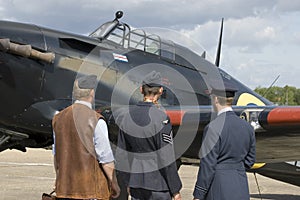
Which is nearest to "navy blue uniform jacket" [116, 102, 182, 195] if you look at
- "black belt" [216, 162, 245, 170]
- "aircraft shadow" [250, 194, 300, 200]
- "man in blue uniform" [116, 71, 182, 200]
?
"man in blue uniform" [116, 71, 182, 200]

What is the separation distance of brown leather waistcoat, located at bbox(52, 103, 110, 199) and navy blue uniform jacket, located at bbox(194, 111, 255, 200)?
0.84 metres

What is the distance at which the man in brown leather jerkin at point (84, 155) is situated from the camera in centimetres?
387

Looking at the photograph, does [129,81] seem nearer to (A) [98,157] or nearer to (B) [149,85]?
(B) [149,85]

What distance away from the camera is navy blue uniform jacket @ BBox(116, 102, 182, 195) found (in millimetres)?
4219

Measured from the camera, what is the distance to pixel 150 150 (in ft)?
14.0

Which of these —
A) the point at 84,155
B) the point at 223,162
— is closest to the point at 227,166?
the point at 223,162

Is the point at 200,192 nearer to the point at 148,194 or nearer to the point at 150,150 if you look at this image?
the point at 148,194

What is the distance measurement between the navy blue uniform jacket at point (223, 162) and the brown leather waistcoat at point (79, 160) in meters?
0.84

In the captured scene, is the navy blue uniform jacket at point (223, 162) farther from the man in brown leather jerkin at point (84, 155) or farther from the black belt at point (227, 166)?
the man in brown leather jerkin at point (84, 155)

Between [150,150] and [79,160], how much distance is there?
655 millimetres

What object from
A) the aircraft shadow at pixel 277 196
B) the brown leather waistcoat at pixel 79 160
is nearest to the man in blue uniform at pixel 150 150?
the brown leather waistcoat at pixel 79 160

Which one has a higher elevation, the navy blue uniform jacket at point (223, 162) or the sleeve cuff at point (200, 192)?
the navy blue uniform jacket at point (223, 162)

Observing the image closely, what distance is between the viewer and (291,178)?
977cm

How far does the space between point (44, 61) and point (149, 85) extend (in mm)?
2574
